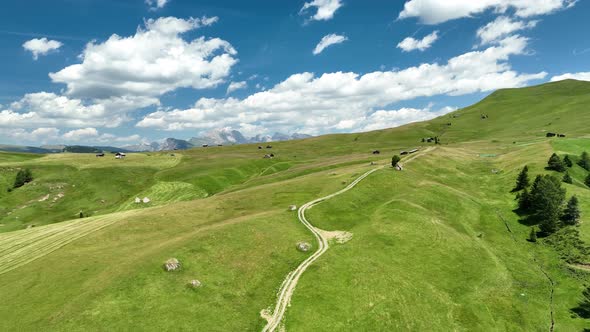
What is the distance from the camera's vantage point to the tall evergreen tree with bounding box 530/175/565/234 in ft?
272

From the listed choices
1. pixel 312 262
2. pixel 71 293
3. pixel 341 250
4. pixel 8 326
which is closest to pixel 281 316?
pixel 312 262

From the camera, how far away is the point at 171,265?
50.8 meters

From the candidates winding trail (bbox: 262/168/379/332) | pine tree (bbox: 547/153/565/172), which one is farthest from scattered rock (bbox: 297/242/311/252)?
pine tree (bbox: 547/153/565/172)

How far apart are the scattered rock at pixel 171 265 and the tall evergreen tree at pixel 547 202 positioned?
3664 inches

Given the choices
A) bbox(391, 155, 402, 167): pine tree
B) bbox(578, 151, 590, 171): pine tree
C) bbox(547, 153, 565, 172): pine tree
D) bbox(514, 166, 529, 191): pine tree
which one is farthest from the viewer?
bbox(578, 151, 590, 171): pine tree

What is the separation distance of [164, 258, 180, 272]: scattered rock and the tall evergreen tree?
305 feet

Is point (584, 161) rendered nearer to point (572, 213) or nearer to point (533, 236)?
point (572, 213)

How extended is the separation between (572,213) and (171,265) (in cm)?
10133

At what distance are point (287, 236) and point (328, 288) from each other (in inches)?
731

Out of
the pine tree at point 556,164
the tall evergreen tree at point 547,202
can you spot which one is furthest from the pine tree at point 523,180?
the tall evergreen tree at point 547,202

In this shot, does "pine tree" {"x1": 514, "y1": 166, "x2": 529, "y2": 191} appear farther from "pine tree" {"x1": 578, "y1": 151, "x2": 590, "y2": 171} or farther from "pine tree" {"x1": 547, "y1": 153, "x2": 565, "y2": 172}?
"pine tree" {"x1": 578, "y1": 151, "x2": 590, "y2": 171}

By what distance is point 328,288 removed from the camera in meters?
52.2

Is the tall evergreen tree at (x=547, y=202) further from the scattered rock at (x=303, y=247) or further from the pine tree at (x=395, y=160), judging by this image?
the scattered rock at (x=303, y=247)

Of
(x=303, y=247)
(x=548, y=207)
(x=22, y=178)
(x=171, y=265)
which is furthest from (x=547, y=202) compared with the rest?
(x=22, y=178)
